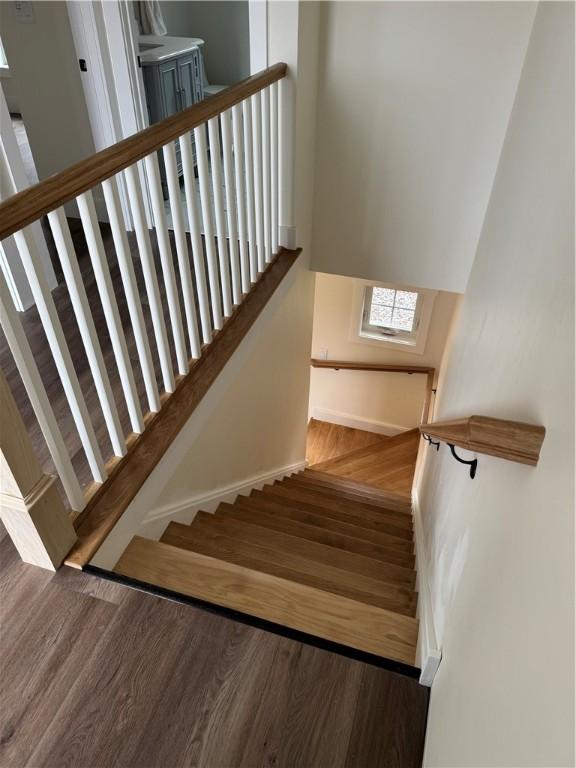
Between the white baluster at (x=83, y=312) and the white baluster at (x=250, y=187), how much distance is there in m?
1.15

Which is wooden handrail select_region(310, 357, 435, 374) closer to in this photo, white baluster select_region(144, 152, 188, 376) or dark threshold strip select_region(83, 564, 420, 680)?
white baluster select_region(144, 152, 188, 376)

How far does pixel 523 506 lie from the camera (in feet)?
3.21

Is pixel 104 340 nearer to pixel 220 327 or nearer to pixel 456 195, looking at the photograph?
pixel 220 327

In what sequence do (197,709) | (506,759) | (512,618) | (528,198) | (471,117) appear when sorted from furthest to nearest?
(471,117) → (528,198) → (197,709) → (512,618) → (506,759)

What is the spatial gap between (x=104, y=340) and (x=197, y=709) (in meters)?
1.67

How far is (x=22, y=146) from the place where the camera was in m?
5.40

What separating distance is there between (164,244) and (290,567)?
57.1 inches

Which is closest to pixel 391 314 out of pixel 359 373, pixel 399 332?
pixel 399 332

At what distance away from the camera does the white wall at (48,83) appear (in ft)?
10.1

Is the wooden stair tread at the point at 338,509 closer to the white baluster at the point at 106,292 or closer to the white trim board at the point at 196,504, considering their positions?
the white trim board at the point at 196,504

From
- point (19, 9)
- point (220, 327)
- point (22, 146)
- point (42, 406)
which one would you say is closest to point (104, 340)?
point (220, 327)

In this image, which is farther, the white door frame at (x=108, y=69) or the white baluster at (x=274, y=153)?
the white door frame at (x=108, y=69)

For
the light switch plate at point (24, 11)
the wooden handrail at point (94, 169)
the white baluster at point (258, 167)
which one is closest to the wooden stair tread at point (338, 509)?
the white baluster at point (258, 167)

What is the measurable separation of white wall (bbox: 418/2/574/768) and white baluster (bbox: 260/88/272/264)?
44.4 inches
